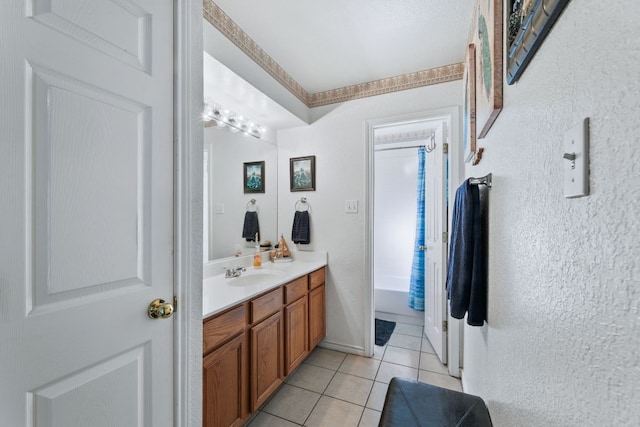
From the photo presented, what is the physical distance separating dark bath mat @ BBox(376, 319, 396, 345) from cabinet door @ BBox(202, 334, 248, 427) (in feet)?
5.15

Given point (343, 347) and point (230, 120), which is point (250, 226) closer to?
point (230, 120)

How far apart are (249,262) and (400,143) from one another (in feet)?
8.50

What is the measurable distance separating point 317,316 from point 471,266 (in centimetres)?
158

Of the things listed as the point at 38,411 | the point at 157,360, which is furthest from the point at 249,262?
the point at 38,411

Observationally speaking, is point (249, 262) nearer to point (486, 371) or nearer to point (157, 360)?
point (157, 360)

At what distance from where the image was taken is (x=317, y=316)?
2377 millimetres

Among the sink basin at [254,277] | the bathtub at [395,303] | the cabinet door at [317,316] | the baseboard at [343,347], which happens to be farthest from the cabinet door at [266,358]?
the bathtub at [395,303]

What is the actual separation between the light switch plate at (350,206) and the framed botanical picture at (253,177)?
825 millimetres

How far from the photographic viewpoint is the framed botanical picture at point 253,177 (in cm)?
245

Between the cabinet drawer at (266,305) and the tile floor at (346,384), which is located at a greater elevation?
the cabinet drawer at (266,305)

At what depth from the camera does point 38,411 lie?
0.69 metres

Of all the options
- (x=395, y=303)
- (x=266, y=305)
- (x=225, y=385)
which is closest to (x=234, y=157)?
(x=266, y=305)

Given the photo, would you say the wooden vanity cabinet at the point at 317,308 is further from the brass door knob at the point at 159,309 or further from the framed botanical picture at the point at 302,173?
the brass door knob at the point at 159,309

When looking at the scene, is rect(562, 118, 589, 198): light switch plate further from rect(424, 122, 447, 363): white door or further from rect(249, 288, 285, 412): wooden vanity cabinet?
rect(424, 122, 447, 363): white door
